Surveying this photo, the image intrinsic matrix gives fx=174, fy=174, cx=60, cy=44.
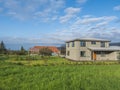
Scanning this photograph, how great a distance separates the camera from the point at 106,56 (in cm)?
3941

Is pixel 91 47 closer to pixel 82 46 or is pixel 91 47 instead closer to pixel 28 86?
pixel 82 46

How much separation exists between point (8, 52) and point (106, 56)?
29.2m

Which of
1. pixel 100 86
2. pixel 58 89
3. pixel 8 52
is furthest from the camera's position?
pixel 8 52

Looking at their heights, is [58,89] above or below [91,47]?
below

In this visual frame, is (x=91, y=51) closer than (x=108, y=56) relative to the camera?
Yes

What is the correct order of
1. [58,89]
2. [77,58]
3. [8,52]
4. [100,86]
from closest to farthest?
[58,89] → [100,86] → [77,58] → [8,52]

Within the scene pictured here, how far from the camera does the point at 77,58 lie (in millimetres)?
37875

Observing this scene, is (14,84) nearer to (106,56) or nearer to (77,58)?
(77,58)

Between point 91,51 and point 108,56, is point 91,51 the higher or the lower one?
the higher one

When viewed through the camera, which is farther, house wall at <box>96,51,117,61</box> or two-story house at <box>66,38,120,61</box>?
house wall at <box>96,51,117,61</box>

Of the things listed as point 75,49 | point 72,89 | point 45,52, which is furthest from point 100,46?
point 72,89

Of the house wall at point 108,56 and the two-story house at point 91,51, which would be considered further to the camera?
the house wall at point 108,56

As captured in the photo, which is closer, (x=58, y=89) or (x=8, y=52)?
(x=58, y=89)

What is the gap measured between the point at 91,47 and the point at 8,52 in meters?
26.3
